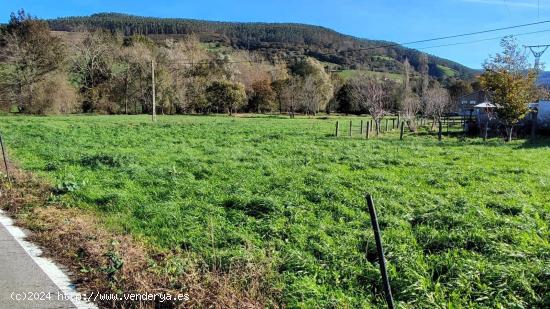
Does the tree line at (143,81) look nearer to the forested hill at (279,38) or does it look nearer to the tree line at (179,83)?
the tree line at (179,83)

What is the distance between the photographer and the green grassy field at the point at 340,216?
4570 millimetres

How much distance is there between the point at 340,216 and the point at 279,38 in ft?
441

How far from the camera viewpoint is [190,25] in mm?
136000

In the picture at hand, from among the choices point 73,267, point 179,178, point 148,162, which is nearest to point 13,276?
point 73,267

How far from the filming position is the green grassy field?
180 inches

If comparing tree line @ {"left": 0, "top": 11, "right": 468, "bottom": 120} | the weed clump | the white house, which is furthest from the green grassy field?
tree line @ {"left": 0, "top": 11, "right": 468, "bottom": 120}

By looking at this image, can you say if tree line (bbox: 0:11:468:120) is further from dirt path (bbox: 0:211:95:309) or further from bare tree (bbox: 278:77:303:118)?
dirt path (bbox: 0:211:95:309)

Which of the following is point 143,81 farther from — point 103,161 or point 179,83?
point 103,161

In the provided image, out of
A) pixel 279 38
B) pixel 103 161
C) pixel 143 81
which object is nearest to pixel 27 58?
pixel 143 81

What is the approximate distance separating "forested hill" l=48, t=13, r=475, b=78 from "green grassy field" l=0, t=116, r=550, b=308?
302 ft

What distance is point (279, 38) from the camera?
444 feet

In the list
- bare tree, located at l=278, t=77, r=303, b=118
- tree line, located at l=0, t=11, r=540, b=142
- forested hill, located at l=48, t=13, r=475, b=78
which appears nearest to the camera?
tree line, located at l=0, t=11, r=540, b=142

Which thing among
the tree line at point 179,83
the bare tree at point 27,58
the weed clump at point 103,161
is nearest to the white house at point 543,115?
the tree line at point 179,83

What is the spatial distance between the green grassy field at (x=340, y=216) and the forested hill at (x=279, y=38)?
3622 inches
